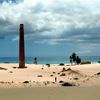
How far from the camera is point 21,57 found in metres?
42.2

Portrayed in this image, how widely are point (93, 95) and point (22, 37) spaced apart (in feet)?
81.8

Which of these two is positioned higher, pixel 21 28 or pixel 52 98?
pixel 21 28

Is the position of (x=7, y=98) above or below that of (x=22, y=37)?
below

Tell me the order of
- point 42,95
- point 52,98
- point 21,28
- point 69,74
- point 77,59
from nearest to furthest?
point 52,98
point 42,95
point 69,74
point 21,28
point 77,59

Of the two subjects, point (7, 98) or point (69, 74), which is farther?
point (69, 74)

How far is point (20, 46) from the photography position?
137 ft

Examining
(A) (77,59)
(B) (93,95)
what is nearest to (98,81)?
(B) (93,95)

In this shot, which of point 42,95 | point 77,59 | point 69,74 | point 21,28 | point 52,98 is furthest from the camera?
point 77,59

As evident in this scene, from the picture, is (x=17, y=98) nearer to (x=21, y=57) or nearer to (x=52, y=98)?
(x=52, y=98)

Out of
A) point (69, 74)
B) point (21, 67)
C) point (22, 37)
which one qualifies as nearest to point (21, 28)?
point (22, 37)

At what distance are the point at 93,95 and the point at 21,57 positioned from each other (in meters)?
25.3

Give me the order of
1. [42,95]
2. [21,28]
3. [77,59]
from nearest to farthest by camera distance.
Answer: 1. [42,95]
2. [21,28]
3. [77,59]

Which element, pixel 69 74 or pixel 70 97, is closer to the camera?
pixel 70 97

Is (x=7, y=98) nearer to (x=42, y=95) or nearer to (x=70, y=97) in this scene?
(x=42, y=95)
